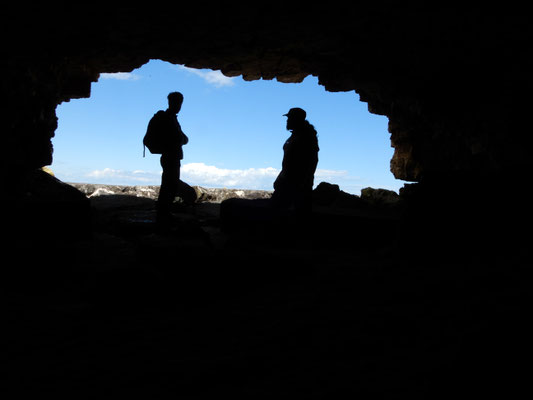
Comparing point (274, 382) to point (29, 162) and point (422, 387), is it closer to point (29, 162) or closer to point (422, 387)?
point (422, 387)

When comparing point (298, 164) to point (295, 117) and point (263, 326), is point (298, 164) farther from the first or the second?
point (263, 326)

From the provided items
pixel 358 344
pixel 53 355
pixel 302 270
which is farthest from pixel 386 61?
pixel 53 355

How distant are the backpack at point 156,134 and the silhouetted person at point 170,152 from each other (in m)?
0.02

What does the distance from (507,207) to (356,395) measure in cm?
289

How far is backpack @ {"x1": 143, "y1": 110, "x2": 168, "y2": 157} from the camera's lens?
5484mm

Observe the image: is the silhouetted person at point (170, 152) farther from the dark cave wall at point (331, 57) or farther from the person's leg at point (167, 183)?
the dark cave wall at point (331, 57)

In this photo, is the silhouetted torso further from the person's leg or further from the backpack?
the backpack

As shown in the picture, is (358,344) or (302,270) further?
(302,270)

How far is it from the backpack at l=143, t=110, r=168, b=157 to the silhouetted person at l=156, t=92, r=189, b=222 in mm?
16

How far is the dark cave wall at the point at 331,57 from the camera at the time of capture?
5352 mm

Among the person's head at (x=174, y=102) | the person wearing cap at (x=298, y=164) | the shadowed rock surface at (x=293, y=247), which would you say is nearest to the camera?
the shadowed rock surface at (x=293, y=247)

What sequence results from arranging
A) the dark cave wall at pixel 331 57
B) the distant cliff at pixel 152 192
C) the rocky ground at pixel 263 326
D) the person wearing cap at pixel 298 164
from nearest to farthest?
the rocky ground at pixel 263 326, the dark cave wall at pixel 331 57, the person wearing cap at pixel 298 164, the distant cliff at pixel 152 192

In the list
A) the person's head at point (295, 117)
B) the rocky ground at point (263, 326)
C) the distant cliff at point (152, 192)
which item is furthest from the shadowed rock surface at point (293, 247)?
the distant cliff at point (152, 192)

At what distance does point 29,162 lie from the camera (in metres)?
6.82
